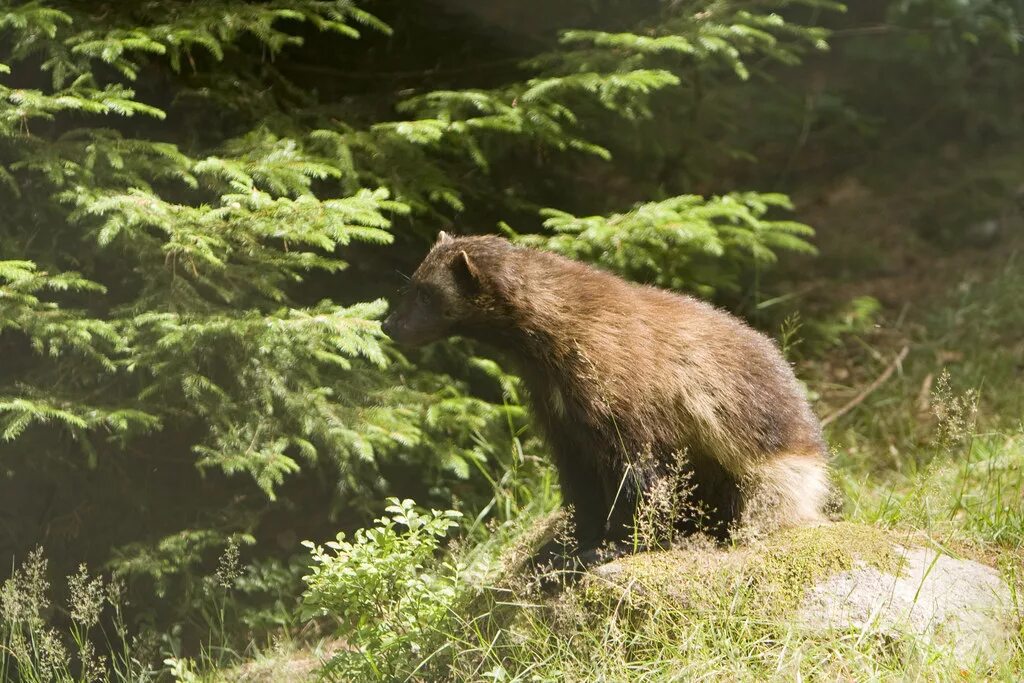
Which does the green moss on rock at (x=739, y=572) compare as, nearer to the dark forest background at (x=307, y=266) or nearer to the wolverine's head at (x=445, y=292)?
the dark forest background at (x=307, y=266)

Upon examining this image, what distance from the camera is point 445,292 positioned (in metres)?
4.59

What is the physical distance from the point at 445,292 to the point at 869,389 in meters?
3.54

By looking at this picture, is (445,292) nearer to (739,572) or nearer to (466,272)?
(466,272)

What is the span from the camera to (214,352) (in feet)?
16.6

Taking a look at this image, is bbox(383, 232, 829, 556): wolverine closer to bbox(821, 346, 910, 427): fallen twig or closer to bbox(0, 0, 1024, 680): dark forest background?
bbox(0, 0, 1024, 680): dark forest background

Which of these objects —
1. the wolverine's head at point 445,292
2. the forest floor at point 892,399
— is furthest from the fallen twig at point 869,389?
the wolverine's head at point 445,292

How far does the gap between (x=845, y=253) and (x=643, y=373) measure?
414 centimetres

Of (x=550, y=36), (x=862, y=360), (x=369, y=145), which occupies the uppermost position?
(x=550, y=36)

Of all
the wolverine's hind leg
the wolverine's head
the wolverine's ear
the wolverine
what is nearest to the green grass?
the wolverine's hind leg

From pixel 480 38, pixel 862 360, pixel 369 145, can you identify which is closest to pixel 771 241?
pixel 862 360

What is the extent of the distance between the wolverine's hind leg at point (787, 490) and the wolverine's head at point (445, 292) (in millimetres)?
1380

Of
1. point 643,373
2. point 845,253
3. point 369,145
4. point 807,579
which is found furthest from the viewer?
point 845,253

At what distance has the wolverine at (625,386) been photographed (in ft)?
14.1

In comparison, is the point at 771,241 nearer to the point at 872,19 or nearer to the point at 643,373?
the point at 643,373
